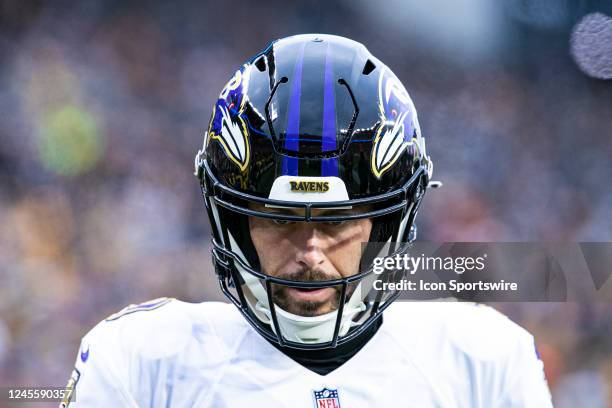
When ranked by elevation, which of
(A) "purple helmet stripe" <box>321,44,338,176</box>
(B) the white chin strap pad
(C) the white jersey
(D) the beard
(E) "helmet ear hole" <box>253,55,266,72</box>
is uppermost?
(E) "helmet ear hole" <box>253,55,266,72</box>

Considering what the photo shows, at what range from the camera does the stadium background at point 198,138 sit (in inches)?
150

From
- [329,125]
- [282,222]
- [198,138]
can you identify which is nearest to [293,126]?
[329,125]

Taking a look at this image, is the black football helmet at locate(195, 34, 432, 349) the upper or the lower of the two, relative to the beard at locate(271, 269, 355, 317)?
upper

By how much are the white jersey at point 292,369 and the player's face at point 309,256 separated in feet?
0.51

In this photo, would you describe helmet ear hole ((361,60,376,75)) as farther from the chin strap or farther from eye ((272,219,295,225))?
the chin strap

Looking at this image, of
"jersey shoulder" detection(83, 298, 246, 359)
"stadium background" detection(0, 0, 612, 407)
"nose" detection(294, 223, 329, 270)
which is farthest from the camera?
"stadium background" detection(0, 0, 612, 407)

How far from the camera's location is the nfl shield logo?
146 cm

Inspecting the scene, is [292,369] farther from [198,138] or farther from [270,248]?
[198,138]

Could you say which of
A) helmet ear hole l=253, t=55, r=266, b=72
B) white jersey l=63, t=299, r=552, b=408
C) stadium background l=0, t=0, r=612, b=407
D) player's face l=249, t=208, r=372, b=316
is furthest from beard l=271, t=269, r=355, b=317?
stadium background l=0, t=0, r=612, b=407

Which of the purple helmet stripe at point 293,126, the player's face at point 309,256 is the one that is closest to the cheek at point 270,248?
the player's face at point 309,256

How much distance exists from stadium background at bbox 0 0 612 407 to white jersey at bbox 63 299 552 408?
2.30m

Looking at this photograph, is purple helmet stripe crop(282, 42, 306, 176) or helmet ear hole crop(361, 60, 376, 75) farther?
helmet ear hole crop(361, 60, 376, 75)

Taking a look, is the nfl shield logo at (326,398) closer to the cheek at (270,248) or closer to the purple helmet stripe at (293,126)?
the cheek at (270,248)

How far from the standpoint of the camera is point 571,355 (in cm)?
391
